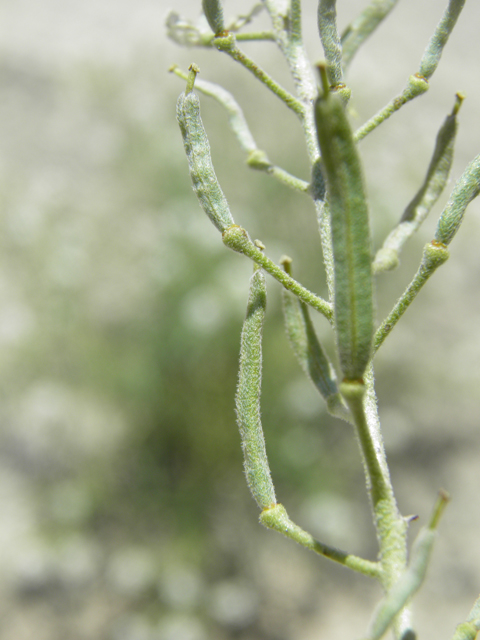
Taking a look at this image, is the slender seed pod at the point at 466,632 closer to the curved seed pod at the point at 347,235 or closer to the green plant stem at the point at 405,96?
the curved seed pod at the point at 347,235

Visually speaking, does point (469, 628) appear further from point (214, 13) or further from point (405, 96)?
point (214, 13)

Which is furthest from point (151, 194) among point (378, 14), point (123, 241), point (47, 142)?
point (378, 14)

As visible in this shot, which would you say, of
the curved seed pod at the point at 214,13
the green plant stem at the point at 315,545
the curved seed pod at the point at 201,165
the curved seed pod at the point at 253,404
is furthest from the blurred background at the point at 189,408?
the green plant stem at the point at 315,545

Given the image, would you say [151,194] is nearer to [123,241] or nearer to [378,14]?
[123,241]

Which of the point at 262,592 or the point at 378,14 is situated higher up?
the point at 378,14

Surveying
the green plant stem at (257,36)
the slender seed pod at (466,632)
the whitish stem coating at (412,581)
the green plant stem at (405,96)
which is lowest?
the slender seed pod at (466,632)

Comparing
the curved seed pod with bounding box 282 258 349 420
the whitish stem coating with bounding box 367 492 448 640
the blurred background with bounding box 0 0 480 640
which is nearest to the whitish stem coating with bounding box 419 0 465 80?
the curved seed pod with bounding box 282 258 349 420

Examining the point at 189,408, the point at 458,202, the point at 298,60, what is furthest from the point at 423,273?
the point at 189,408
